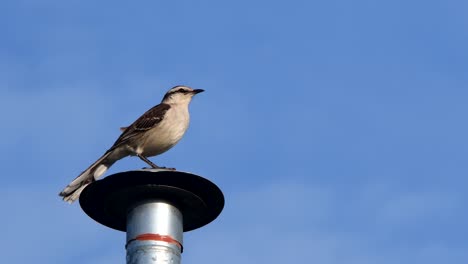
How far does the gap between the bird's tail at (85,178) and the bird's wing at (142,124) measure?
0.36 metres

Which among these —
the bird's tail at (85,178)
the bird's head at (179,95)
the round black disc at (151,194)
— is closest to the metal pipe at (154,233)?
the round black disc at (151,194)

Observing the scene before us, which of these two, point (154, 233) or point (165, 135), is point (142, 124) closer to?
point (165, 135)

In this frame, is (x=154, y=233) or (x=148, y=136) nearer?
(x=154, y=233)

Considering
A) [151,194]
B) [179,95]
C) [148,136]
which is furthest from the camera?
[179,95]

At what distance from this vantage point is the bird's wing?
14.6 meters

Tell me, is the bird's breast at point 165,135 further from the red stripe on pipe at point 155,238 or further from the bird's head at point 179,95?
the red stripe on pipe at point 155,238

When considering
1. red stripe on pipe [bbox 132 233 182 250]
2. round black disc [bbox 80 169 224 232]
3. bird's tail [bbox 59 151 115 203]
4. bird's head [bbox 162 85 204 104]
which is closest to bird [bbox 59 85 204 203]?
bird's tail [bbox 59 151 115 203]

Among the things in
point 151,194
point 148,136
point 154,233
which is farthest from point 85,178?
point 154,233

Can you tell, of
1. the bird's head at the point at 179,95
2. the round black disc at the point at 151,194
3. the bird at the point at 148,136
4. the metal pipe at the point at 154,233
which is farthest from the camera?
the bird's head at the point at 179,95

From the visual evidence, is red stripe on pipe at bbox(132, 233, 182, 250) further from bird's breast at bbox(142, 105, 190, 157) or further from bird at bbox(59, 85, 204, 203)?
bird's breast at bbox(142, 105, 190, 157)

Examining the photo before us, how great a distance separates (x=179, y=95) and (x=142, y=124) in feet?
4.45

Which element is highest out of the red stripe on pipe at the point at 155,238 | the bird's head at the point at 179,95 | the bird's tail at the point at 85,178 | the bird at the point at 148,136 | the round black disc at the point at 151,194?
the bird's head at the point at 179,95

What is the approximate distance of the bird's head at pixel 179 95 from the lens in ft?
51.7

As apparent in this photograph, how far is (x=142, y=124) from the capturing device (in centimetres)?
1470
